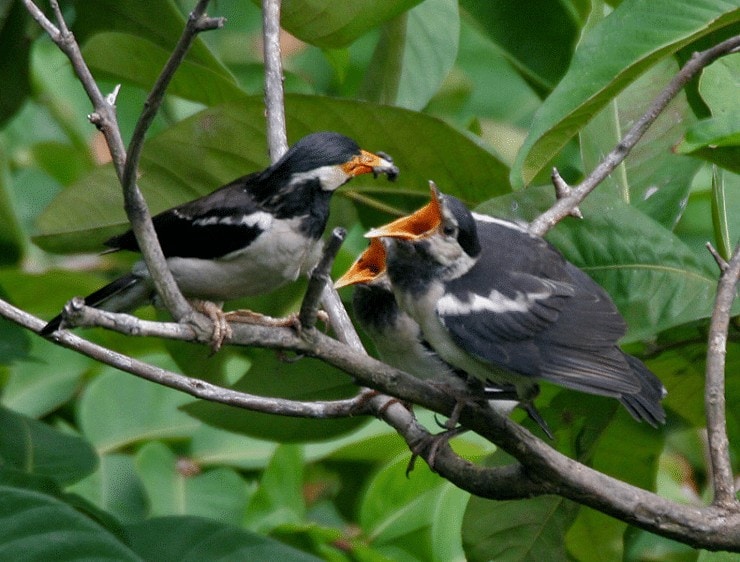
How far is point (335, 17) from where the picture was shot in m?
2.77

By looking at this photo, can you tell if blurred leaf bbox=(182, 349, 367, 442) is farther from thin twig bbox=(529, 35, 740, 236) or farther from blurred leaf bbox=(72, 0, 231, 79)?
blurred leaf bbox=(72, 0, 231, 79)

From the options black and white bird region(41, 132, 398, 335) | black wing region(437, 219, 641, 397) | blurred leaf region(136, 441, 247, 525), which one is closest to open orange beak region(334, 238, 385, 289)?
black and white bird region(41, 132, 398, 335)

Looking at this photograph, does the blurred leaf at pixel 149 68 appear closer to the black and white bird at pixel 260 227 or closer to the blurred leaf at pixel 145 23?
the blurred leaf at pixel 145 23

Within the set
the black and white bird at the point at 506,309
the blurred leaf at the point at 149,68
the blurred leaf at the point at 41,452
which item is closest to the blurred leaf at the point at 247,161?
the blurred leaf at the point at 149,68

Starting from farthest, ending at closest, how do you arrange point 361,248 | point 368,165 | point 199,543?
point 361,248, point 199,543, point 368,165

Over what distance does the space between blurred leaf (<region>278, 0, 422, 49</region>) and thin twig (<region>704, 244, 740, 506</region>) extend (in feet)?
3.30

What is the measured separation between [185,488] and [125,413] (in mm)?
403

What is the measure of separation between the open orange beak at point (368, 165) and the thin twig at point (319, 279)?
30.1 inches

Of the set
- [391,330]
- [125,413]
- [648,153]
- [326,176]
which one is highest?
[326,176]

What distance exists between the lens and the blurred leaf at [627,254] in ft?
8.42

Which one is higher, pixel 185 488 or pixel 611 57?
pixel 611 57

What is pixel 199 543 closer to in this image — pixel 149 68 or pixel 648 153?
pixel 149 68

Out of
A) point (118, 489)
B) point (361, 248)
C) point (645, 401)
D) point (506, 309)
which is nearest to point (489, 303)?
point (506, 309)

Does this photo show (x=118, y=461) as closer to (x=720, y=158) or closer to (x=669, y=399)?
(x=669, y=399)
